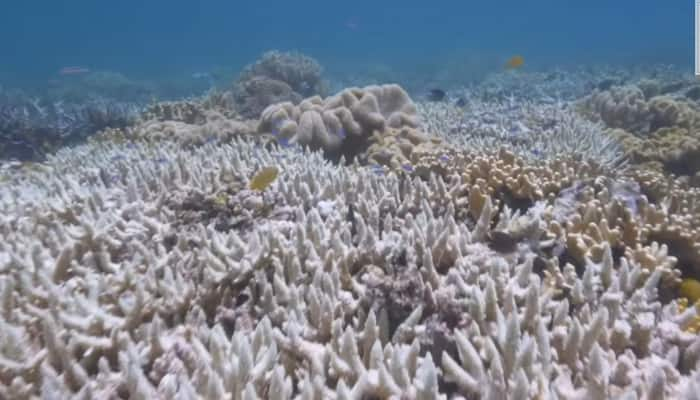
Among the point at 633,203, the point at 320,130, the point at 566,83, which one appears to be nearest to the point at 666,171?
the point at 633,203

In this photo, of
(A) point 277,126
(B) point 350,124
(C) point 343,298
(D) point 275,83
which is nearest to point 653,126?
(B) point 350,124

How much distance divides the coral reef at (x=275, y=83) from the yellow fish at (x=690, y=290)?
1200cm

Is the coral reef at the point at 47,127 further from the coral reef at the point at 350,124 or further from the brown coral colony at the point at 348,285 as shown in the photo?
the brown coral colony at the point at 348,285

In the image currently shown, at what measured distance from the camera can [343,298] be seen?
8.31 ft

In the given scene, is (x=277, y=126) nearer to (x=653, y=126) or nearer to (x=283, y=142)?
(x=283, y=142)

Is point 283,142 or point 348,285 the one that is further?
point 283,142

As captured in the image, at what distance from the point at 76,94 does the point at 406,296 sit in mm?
30349

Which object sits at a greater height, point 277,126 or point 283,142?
point 277,126

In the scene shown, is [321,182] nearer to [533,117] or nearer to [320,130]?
[320,130]

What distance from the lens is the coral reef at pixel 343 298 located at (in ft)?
6.16

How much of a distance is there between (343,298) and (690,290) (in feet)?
7.21

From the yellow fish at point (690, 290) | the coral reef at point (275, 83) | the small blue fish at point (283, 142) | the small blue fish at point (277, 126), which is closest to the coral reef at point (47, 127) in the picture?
the coral reef at point (275, 83)

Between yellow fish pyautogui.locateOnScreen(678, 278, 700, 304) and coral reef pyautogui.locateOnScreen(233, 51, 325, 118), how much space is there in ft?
39.4

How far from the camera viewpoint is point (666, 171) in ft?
24.4
